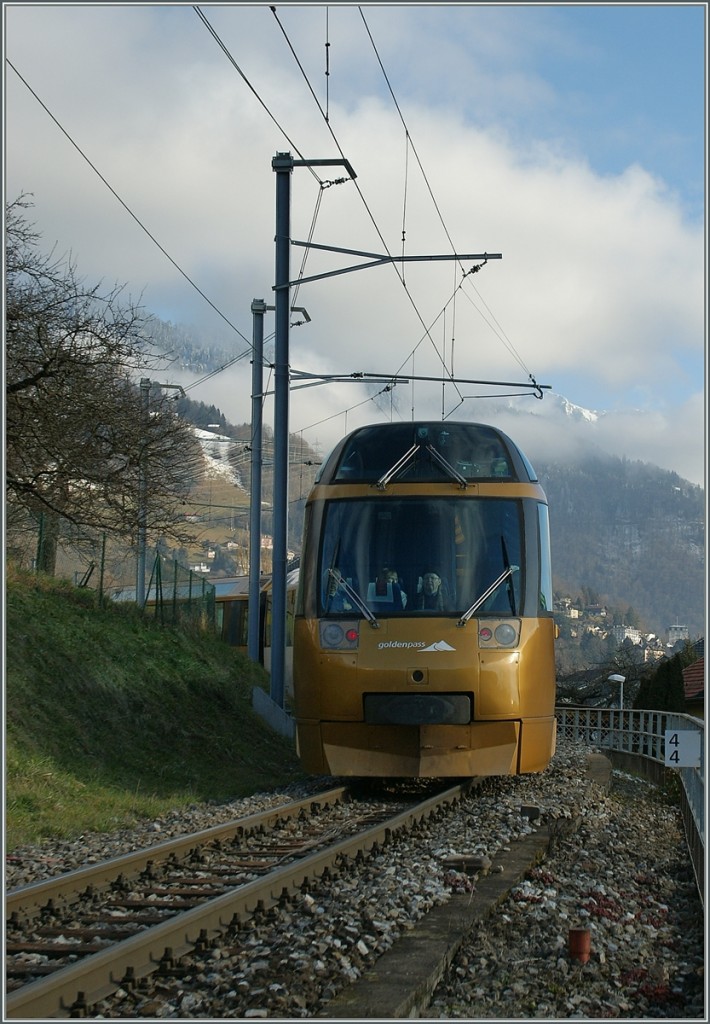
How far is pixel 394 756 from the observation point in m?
11.7

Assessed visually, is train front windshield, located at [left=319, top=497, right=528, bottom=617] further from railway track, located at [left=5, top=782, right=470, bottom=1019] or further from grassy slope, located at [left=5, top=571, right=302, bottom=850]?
grassy slope, located at [left=5, top=571, right=302, bottom=850]

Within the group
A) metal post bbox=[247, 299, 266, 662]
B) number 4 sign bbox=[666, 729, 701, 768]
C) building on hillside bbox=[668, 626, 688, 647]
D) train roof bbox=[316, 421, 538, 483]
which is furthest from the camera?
building on hillside bbox=[668, 626, 688, 647]

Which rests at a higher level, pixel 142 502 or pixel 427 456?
pixel 142 502

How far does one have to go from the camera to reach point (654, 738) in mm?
23672

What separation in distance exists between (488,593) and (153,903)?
5.56m

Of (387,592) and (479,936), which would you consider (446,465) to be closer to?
(387,592)

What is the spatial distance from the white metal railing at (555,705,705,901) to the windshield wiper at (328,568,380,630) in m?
2.88

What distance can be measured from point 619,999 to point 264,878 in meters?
2.40

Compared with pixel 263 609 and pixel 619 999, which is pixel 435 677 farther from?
pixel 263 609

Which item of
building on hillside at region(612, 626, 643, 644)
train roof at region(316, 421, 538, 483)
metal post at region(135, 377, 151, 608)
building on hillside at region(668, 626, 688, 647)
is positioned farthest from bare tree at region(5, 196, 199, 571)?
building on hillside at region(612, 626, 643, 644)

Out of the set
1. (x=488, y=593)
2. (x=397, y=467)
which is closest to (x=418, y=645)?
(x=488, y=593)

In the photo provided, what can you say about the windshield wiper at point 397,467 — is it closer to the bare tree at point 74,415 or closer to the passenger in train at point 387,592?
the passenger in train at point 387,592

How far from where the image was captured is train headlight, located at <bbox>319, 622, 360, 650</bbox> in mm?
11594

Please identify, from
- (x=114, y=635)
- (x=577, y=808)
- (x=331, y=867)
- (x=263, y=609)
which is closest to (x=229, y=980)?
(x=331, y=867)
